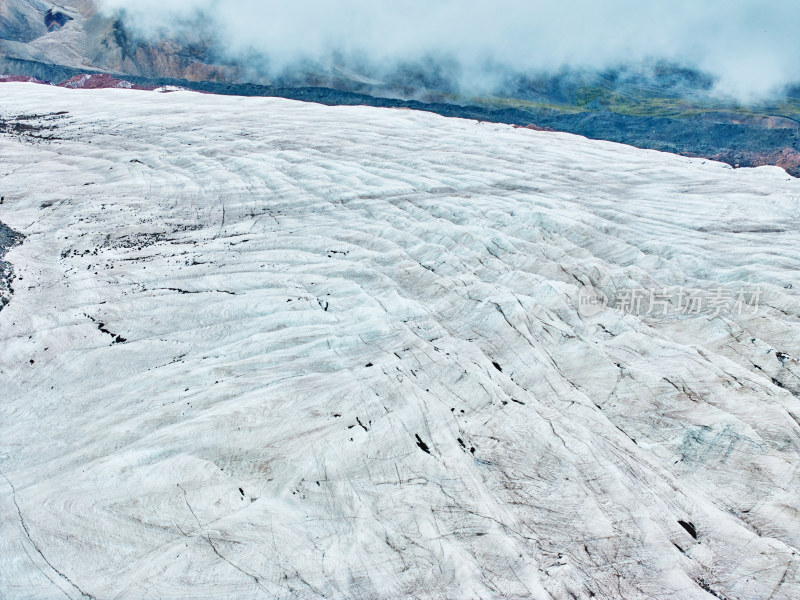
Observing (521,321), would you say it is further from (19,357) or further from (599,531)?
(19,357)

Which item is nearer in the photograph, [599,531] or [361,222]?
[599,531]

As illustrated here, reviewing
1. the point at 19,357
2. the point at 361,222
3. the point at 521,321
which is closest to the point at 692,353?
the point at 521,321

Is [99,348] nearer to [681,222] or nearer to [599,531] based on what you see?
[599,531]

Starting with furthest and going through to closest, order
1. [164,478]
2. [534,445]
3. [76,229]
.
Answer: [76,229]
[534,445]
[164,478]

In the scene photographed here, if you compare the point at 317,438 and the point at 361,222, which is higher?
the point at 361,222

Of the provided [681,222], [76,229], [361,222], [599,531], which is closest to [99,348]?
[76,229]

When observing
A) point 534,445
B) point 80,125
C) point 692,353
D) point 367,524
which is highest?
point 80,125

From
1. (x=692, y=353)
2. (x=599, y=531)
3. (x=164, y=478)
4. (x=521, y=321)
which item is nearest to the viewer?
(x=599, y=531)
